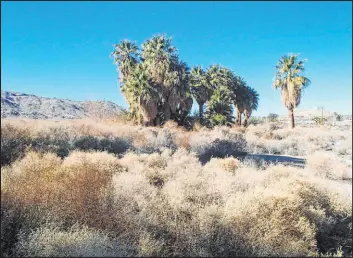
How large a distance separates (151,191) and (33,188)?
2274 mm

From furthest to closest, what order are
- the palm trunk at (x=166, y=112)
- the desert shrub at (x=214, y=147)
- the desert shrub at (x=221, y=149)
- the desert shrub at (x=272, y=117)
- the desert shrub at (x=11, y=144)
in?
the desert shrub at (x=272, y=117), the palm trunk at (x=166, y=112), the desert shrub at (x=214, y=147), the desert shrub at (x=221, y=149), the desert shrub at (x=11, y=144)

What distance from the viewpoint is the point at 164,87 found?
103ft

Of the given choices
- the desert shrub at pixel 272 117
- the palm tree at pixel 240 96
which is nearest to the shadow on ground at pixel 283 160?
the palm tree at pixel 240 96

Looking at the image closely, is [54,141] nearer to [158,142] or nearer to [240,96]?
[158,142]

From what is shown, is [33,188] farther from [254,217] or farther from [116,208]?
[254,217]

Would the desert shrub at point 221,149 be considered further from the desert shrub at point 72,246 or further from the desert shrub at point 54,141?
the desert shrub at point 72,246

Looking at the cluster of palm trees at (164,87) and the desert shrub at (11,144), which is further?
the cluster of palm trees at (164,87)

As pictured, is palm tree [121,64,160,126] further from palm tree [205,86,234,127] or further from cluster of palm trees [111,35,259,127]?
palm tree [205,86,234,127]

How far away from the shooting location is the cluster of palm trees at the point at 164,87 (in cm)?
2967

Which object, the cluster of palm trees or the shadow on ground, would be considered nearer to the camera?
the shadow on ground

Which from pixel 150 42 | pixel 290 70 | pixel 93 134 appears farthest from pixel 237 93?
pixel 93 134

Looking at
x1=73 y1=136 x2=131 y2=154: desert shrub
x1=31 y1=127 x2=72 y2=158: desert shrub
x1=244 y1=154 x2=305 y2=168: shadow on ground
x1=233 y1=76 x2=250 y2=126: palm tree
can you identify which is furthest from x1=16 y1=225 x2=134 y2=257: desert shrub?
x1=233 y1=76 x2=250 y2=126: palm tree

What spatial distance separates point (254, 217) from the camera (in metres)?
5.69

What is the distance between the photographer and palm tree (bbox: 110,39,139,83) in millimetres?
34250
